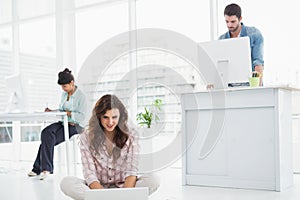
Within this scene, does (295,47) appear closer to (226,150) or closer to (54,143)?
(226,150)

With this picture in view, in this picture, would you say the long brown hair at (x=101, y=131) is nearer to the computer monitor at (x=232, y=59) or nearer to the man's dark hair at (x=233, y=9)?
the computer monitor at (x=232, y=59)

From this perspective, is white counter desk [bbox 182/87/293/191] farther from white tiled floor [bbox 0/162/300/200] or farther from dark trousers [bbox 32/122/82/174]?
dark trousers [bbox 32/122/82/174]

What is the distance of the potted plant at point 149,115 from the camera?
13.5 feet

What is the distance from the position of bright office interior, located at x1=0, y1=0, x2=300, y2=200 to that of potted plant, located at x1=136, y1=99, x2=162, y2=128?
92 mm

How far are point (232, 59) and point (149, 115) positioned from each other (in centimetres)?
150

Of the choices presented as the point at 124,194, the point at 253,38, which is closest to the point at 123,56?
the point at 253,38

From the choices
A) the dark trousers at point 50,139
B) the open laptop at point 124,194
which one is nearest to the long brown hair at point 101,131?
the open laptop at point 124,194

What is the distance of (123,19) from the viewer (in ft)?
15.4

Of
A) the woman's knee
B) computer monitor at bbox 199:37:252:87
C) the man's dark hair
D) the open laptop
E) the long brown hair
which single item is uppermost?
the man's dark hair

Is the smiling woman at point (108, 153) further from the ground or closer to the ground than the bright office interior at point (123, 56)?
closer to the ground

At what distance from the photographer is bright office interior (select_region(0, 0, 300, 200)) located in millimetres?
3730

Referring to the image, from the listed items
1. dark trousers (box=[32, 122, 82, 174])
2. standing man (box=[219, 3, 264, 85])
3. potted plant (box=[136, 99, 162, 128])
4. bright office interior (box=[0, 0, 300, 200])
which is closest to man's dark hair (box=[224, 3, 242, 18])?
standing man (box=[219, 3, 264, 85])

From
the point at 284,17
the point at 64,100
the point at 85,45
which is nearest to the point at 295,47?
the point at 284,17

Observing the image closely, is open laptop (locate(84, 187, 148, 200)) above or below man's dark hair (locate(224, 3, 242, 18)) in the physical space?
below
